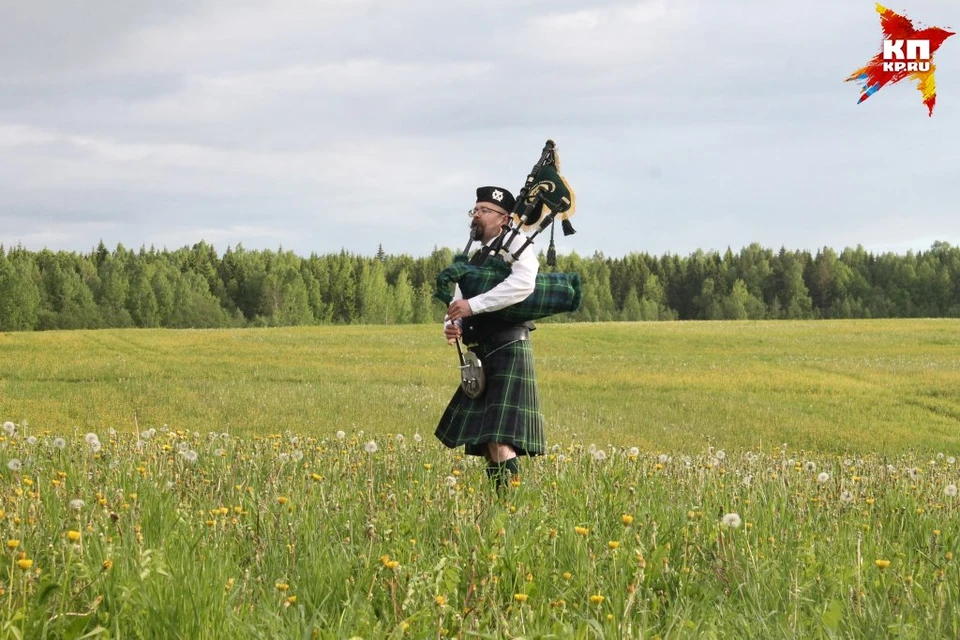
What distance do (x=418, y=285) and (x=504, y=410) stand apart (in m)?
120

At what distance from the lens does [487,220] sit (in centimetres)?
771

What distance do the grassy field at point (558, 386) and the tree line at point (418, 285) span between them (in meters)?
59.7

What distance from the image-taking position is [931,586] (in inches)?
187

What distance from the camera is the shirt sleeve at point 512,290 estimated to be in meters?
7.28

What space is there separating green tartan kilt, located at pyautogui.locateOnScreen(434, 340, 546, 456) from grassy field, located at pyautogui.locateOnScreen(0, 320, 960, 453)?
4.71 metres

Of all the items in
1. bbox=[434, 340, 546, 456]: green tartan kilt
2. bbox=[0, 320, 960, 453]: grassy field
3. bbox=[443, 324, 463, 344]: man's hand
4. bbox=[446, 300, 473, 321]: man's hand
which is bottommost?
bbox=[0, 320, 960, 453]: grassy field

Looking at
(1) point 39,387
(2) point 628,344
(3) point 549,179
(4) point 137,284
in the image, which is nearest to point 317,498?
(3) point 549,179

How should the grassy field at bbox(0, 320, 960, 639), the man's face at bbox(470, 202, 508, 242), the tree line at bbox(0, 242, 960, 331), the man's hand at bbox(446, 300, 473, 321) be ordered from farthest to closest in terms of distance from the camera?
1. the tree line at bbox(0, 242, 960, 331)
2. the man's face at bbox(470, 202, 508, 242)
3. the man's hand at bbox(446, 300, 473, 321)
4. the grassy field at bbox(0, 320, 960, 639)

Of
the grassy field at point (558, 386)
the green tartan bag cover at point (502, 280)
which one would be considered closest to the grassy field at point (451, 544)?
the green tartan bag cover at point (502, 280)

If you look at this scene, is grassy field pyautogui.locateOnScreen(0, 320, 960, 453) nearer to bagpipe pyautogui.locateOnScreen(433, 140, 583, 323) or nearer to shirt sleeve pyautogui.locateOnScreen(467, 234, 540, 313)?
bagpipe pyautogui.locateOnScreen(433, 140, 583, 323)

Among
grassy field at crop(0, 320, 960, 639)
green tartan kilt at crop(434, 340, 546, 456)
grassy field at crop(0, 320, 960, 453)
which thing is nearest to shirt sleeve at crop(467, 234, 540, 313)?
green tartan kilt at crop(434, 340, 546, 456)

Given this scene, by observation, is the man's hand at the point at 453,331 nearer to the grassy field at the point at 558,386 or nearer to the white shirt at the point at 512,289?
the white shirt at the point at 512,289

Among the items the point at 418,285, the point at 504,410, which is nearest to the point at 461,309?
the point at 504,410

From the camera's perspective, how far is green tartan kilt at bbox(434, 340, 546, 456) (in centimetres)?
752
